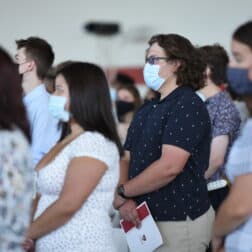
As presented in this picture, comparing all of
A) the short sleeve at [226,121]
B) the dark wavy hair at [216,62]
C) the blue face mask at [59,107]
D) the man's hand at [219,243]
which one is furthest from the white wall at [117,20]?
the man's hand at [219,243]

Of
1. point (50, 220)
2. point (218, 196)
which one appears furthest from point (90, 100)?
point (218, 196)

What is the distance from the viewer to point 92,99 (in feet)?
7.24

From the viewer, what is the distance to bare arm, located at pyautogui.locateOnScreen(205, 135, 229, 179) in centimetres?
301

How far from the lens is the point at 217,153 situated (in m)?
3.03

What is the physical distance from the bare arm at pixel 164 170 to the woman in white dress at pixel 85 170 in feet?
1.07

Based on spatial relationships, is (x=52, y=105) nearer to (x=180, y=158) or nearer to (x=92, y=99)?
(x=92, y=99)

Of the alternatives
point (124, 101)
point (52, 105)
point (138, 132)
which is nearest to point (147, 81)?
point (138, 132)

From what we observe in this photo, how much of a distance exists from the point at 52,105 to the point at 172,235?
713 mm

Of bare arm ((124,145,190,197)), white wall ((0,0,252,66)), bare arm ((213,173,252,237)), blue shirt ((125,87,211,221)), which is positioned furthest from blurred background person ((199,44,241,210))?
white wall ((0,0,252,66))

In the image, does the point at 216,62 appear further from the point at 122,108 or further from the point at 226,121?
the point at 122,108

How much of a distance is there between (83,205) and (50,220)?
0.12 m

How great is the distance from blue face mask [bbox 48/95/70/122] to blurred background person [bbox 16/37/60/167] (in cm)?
60

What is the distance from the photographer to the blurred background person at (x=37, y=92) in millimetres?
3021

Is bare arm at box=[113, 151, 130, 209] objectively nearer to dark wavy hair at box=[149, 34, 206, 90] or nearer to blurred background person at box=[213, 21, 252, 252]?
Result: dark wavy hair at box=[149, 34, 206, 90]
